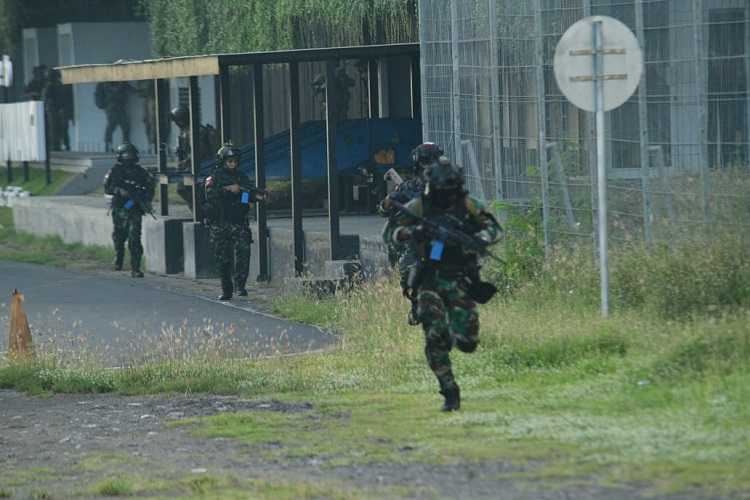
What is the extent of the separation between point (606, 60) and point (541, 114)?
4.05 meters

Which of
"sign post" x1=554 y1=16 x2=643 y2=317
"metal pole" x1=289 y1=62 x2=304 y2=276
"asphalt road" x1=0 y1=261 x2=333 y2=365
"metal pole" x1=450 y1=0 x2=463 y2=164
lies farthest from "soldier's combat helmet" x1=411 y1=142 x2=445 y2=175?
"metal pole" x1=289 y1=62 x2=304 y2=276

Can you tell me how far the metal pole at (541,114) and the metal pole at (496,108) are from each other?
0.84m

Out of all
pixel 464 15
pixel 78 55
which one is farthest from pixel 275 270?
pixel 78 55

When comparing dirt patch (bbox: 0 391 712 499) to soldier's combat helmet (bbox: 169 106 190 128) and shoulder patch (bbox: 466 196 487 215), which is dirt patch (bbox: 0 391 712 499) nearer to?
shoulder patch (bbox: 466 196 487 215)

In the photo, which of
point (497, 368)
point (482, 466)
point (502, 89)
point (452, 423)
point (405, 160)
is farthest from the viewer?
point (405, 160)

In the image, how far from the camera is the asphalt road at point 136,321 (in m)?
15.8

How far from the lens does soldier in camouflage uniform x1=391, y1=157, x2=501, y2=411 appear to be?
444 inches

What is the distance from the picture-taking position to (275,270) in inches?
909

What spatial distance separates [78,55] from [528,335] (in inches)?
1186

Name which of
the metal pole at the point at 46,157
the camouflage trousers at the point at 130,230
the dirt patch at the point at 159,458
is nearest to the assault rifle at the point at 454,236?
the dirt patch at the point at 159,458

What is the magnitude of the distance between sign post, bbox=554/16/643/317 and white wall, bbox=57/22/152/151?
28.9 meters

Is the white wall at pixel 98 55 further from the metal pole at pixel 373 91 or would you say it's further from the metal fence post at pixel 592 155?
the metal fence post at pixel 592 155

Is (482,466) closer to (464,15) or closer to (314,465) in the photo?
(314,465)

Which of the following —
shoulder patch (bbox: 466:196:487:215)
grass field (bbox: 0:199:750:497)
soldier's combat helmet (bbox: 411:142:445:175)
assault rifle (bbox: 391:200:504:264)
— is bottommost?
grass field (bbox: 0:199:750:497)
